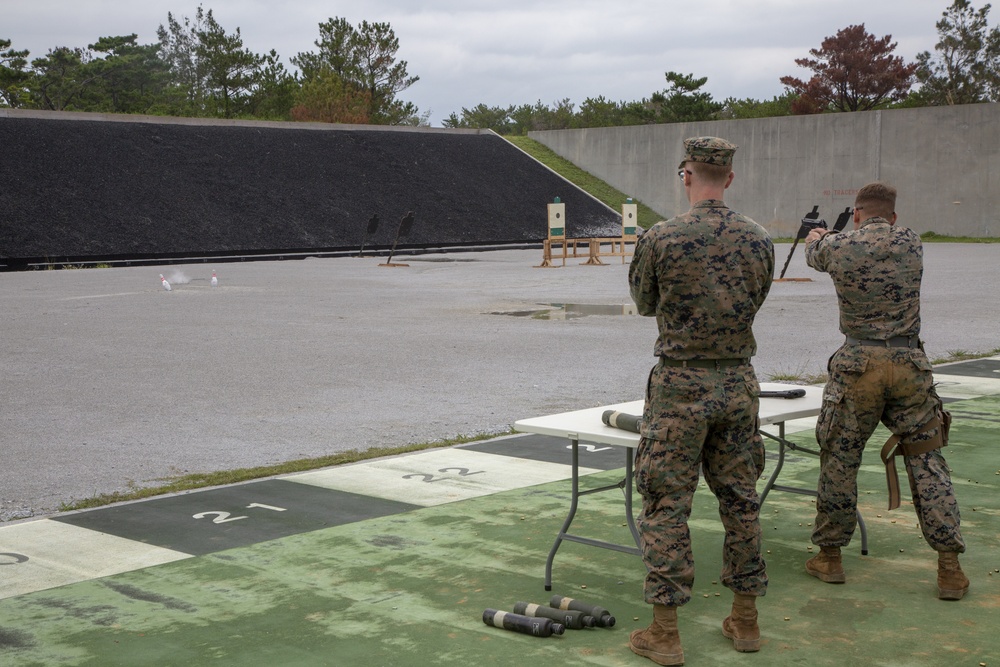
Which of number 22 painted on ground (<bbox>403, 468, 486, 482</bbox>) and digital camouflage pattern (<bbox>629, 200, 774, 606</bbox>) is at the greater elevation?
digital camouflage pattern (<bbox>629, 200, 774, 606</bbox>)

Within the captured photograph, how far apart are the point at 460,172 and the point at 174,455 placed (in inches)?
1408

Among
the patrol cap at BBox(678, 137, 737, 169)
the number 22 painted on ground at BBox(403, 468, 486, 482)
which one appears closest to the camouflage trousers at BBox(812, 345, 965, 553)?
the patrol cap at BBox(678, 137, 737, 169)

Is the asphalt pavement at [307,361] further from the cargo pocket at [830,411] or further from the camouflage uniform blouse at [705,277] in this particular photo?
the camouflage uniform blouse at [705,277]

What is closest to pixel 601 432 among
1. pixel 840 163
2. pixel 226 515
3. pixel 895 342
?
pixel 895 342

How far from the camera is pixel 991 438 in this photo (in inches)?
288

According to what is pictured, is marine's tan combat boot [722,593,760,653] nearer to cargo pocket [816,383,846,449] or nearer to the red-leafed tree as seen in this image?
cargo pocket [816,383,846,449]

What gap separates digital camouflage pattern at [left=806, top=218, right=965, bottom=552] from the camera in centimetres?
429

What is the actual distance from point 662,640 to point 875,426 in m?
1.33

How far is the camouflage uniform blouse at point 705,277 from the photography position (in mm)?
3693

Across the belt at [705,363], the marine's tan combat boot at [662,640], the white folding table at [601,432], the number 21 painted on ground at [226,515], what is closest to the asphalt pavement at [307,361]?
the number 21 painted on ground at [226,515]

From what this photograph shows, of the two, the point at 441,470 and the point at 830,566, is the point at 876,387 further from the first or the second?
the point at 441,470

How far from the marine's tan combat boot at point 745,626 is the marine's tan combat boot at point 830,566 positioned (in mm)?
817

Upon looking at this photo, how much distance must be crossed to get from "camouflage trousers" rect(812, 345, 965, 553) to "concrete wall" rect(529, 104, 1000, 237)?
3676cm

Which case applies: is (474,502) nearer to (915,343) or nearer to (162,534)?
(162,534)
